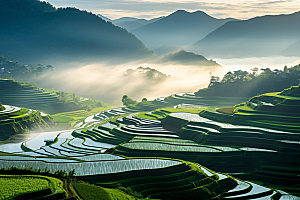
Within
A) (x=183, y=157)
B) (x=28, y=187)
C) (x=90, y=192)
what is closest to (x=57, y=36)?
(x=183, y=157)

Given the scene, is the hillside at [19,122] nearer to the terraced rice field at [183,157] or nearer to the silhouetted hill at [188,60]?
the terraced rice field at [183,157]

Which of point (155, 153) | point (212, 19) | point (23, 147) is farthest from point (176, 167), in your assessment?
point (212, 19)

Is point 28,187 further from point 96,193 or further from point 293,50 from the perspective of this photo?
point 293,50

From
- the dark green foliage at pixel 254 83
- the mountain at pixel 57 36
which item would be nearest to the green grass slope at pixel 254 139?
the dark green foliage at pixel 254 83

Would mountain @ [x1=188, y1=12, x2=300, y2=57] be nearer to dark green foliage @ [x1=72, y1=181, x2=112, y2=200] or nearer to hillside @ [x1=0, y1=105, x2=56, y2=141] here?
hillside @ [x1=0, y1=105, x2=56, y2=141]

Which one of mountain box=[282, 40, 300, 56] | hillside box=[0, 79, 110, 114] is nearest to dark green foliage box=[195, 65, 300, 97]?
hillside box=[0, 79, 110, 114]

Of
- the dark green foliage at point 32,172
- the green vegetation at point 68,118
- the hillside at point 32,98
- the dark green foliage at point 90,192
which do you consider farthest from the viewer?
the hillside at point 32,98

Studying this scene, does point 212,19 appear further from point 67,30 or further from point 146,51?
point 67,30
